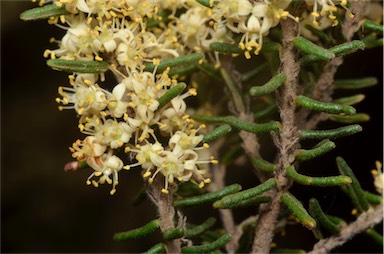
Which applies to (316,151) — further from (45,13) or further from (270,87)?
(45,13)

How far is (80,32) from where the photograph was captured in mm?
1162

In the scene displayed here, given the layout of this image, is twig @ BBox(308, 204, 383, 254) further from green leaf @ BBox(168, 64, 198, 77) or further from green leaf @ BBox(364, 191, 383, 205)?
green leaf @ BBox(168, 64, 198, 77)

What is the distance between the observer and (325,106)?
108cm

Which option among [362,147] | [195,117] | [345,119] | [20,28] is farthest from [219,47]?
[20,28]

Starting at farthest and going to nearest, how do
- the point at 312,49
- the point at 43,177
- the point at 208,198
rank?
the point at 43,177
the point at 208,198
the point at 312,49

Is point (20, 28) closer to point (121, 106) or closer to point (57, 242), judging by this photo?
point (57, 242)

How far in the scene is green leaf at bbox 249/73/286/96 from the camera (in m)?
1.07

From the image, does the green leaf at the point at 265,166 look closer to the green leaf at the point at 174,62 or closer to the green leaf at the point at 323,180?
the green leaf at the point at 323,180

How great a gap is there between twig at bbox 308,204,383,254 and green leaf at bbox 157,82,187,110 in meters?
0.43

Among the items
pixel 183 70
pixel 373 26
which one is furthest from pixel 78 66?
pixel 373 26

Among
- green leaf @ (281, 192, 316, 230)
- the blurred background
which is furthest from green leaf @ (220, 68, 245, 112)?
the blurred background

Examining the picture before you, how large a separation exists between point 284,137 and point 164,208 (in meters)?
0.26

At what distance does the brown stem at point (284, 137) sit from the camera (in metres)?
1.12

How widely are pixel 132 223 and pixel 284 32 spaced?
57.5 inches
